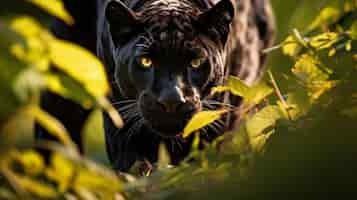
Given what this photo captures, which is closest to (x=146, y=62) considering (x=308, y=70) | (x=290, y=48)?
(x=290, y=48)

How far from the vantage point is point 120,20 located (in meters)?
3.71

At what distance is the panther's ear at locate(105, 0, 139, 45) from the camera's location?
3.61 m

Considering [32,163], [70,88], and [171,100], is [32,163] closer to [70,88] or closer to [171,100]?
[70,88]

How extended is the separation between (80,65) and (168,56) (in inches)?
99.0

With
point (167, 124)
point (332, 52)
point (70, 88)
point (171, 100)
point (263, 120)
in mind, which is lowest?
point (167, 124)

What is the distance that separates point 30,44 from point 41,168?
0.49ft

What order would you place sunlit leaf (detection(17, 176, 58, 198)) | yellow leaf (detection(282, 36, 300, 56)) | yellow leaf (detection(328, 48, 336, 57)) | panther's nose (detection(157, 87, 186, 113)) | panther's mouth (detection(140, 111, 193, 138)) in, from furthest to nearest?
1. panther's mouth (detection(140, 111, 193, 138))
2. panther's nose (detection(157, 87, 186, 113))
3. yellow leaf (detection(282, 36, 300, 56))
4. yellow leaf (detection(328, 48, 336, 57))
5. sunlit leaf (detection(17, 176, 58, 198))

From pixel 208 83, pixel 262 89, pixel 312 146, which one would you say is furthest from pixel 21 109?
pixel 208 83

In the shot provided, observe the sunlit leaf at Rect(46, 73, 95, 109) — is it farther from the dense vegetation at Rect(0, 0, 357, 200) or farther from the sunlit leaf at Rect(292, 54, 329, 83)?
the sunlit leaf at Rect(292, 54, 329, 83)

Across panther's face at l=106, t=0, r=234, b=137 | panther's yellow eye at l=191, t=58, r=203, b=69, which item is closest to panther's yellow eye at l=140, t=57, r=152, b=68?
panther's face at l=106, t=0, r=234, b=137

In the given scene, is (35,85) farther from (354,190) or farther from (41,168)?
(354,190)

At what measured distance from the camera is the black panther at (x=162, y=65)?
3.34 meters

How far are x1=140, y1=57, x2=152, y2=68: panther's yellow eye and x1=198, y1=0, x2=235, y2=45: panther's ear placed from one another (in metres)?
0.34

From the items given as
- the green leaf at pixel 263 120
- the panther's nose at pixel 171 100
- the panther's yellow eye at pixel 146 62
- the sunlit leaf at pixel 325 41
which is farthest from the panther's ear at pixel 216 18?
the green leaf at pixel 263 120
